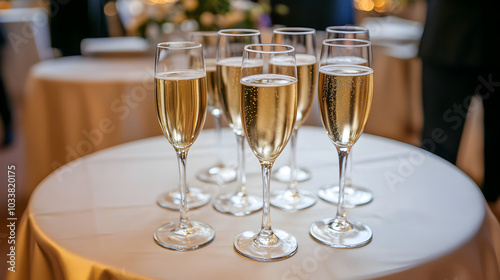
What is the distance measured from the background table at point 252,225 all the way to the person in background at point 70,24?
436 cm

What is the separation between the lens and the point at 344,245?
85 cm

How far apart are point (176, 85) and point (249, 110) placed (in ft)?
0.47

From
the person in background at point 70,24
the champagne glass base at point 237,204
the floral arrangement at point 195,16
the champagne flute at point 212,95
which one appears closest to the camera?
the champagne glass base at point 237,204

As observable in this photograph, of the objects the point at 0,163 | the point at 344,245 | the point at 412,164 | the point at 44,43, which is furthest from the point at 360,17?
the point at 344,245

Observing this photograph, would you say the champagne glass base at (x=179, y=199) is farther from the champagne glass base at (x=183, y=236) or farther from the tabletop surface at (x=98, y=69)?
the tabletop surface at (x=98, y=69)

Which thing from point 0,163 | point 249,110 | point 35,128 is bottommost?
point 0,163

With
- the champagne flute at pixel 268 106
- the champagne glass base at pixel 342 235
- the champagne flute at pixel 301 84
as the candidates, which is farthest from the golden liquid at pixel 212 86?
the champagne glass base at pixel 342 235

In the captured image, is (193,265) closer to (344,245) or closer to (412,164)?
(344,245)

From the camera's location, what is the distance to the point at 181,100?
2.78 feet

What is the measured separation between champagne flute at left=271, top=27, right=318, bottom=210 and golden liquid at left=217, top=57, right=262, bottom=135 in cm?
13

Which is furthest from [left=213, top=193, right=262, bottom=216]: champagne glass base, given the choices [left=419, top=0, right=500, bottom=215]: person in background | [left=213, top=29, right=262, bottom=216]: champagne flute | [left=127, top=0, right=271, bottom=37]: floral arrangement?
[left=127, top=0, right=271, bottom=37]: floral arrangement

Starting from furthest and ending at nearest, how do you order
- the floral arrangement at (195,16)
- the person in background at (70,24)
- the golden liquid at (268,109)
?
the person in background at (70,24) → the floral arrangement at (195,16) → the golden liquid at (268,109)

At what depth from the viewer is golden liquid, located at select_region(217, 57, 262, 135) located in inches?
38.9

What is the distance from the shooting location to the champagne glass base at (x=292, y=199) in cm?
102
